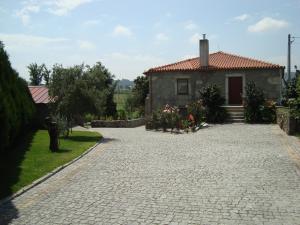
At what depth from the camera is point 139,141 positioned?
16.5 metres

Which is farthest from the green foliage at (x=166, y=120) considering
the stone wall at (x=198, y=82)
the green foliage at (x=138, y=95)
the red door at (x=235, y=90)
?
the green foliage at (x=138, y=95)

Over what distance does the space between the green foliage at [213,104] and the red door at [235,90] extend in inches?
90.1

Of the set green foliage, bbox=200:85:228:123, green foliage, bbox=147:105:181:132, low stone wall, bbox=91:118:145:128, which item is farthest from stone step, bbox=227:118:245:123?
low stone wall, bbox=91:118:145:128

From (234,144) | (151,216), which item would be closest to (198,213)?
(151,216)

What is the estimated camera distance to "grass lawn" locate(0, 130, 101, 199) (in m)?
9.05

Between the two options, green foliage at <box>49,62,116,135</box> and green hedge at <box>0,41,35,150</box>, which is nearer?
green hedge at <box>0,41,35,150</box>

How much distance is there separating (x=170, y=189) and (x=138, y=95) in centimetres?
2628

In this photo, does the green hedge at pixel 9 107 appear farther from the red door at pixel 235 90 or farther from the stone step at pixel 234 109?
the red door at pixel 235 90

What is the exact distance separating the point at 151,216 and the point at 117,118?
64.7 feet

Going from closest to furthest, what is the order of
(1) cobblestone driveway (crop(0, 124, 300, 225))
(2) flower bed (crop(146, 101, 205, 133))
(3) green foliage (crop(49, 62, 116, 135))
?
(1) cobblestone driveway (crop(0, 124, 300, 225)) → (3) green foliage (crop(49, 62, 116, 135)) → (2) flower bed (crop(146, 101, 205, 133))

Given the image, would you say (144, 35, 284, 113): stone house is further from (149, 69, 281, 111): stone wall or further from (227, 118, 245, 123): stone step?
(227, 118, 245, 123): stone step

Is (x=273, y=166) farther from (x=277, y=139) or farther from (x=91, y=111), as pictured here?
(x=91, y=111)

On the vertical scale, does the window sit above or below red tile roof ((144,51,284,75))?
below

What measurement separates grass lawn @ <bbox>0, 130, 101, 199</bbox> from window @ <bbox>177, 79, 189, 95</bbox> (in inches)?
454
